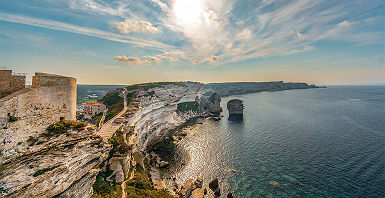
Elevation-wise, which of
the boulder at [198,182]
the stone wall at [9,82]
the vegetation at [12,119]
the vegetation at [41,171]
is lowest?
the boulder at [198,182]

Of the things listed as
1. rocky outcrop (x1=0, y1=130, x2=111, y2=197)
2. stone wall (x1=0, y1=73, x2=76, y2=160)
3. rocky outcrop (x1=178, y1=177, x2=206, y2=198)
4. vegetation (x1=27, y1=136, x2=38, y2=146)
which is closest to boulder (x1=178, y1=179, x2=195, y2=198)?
rocky outcrop (x1=178, y1=177, x2=206, y2=198)

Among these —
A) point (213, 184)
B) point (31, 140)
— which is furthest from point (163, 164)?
point (31, 140)

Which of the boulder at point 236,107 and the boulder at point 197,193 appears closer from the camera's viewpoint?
the boulder at point 197,193

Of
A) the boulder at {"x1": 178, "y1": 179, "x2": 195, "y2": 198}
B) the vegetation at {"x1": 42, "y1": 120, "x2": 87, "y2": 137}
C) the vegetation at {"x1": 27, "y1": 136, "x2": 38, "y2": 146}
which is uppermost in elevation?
the vegetation at {"x1": 42, "y1": 120, "x2": 87, "y2": 137}

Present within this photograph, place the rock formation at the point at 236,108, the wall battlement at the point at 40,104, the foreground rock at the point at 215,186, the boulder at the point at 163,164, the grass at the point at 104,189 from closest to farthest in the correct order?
1. the wall battlement at the point at 40,104
2. the grass at the point at 104,189
3. the foreground rock at the point at 215,186
4. the boulder at the point at 163,164
5. the rock formation at the point at 236,108

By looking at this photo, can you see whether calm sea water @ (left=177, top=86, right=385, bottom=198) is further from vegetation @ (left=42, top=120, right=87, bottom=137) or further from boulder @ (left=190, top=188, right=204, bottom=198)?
vegetation @ (left=42, top=120, right=87, bottom=137)

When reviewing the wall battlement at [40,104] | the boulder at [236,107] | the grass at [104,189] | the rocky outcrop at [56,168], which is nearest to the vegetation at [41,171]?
the rocky outcrop at [56,168]

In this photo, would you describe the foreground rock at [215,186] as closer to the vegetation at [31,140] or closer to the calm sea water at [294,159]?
the calm sea water at [294,159]
